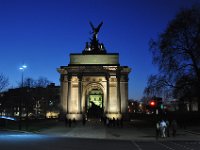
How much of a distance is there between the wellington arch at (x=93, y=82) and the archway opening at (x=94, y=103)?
0.59 meters

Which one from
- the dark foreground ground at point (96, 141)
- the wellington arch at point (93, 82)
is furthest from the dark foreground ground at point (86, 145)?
the wellington arch at point (93, 82)

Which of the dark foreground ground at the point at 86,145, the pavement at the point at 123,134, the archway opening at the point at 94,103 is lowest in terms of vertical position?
the pavement at the point at 123,134

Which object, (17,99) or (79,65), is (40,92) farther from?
(79,65)

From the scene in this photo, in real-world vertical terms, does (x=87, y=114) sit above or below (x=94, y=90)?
below

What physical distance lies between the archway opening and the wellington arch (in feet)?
1.93

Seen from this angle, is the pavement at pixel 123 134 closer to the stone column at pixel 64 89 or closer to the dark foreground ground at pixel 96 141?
the dark foreground ground at pixel 96 141

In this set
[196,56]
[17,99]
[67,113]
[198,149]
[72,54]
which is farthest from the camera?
[17,99]

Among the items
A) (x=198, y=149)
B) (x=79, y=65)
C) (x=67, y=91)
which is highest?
(x=79, y=65)

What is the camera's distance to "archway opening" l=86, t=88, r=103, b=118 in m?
82.6

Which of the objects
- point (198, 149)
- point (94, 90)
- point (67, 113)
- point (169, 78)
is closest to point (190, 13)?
point (169, 78)

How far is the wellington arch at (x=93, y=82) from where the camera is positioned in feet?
248

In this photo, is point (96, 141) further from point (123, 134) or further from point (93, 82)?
point (93, 82)

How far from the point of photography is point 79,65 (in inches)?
3039

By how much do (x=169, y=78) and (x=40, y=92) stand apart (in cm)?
7355
